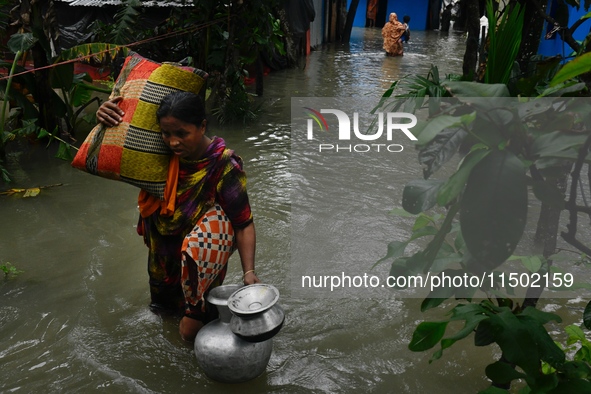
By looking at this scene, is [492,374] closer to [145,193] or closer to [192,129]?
[192,129]

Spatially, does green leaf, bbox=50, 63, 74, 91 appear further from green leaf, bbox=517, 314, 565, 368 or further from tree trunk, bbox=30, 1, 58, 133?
green leaf, bbox=517, 314, 565, 368

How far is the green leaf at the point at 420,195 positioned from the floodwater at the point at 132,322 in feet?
4.76

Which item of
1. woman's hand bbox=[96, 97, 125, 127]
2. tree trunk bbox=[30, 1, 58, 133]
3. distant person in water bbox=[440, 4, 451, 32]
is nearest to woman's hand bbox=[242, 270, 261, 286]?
woman's hand bbox=[96, 97, 125, 127]

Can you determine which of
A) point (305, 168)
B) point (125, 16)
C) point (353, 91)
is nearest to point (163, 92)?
point (305, 168)

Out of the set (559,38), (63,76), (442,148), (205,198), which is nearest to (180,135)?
(205,198)

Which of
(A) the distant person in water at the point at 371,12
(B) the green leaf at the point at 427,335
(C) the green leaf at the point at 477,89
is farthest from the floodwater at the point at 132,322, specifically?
(A) the distant person in water at the point at 371,12

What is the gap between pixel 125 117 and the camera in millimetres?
2666

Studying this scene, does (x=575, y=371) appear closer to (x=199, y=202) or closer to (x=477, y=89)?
(x=477, y=89)

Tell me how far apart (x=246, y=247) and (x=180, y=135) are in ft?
2.05

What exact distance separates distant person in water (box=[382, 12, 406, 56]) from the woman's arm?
13931 millimetres

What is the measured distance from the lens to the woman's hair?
255cm

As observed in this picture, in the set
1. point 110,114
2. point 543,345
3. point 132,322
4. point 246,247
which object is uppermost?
point 110,114

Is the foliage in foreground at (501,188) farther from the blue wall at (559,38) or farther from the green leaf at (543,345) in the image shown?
the blue wall at (559,38)

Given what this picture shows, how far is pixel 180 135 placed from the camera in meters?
2.59
